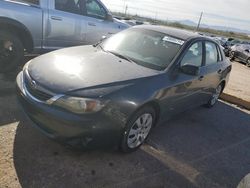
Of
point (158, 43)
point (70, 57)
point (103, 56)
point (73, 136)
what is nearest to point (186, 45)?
point (158, 43)

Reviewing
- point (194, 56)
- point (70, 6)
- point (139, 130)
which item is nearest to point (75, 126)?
point (139, 130)

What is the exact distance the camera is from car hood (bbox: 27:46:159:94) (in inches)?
142

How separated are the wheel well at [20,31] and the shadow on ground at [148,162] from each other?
2430 mm

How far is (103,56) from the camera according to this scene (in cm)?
460

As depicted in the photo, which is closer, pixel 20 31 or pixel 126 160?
pixel 126 160

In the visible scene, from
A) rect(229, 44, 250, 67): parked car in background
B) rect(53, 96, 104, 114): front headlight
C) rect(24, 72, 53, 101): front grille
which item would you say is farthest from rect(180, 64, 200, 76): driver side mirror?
rect(229, 44, 250, 67): parked car in background

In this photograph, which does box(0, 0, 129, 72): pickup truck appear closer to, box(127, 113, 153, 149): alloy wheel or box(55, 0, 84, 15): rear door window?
box(55, 0, 84, 15): rear door window

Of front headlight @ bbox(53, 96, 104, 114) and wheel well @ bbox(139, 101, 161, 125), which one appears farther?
wheel well @ bbox(139, 101, 161, 125)

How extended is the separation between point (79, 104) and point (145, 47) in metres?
1.85

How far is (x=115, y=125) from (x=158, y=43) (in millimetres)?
1866

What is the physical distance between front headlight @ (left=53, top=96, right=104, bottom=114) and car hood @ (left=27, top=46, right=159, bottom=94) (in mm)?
118

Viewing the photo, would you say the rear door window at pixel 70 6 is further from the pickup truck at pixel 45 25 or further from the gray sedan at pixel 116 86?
the gray sedan at pixel 116 86

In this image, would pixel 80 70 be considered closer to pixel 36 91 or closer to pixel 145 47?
pixel 36 91

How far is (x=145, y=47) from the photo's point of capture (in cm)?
483
